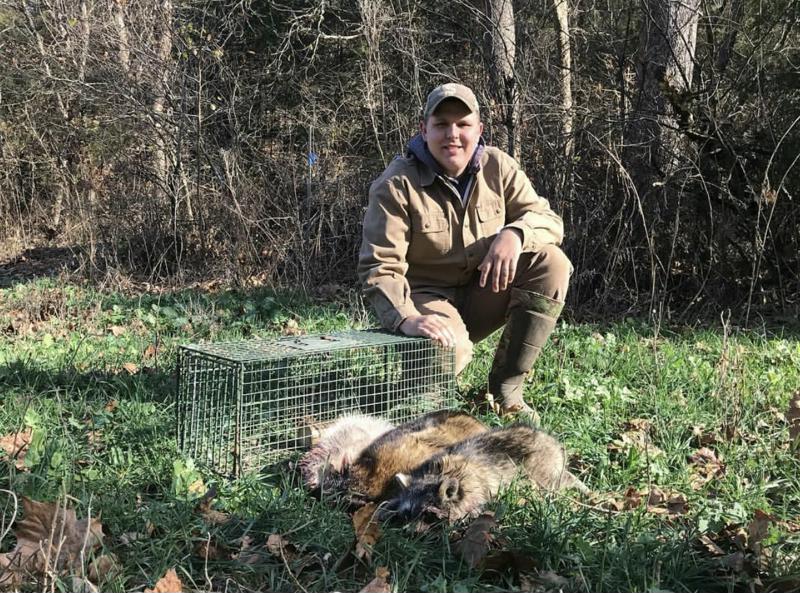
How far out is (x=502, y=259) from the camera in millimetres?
4062

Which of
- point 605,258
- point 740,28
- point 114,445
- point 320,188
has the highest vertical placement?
point 740,28

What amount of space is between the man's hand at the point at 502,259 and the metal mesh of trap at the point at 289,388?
1.69 feet

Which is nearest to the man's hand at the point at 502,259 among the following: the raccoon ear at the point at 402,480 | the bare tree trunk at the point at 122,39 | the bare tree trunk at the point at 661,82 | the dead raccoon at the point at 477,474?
the dead raccoon at the point at 477,474

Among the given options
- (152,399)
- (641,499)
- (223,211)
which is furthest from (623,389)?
(223,211)

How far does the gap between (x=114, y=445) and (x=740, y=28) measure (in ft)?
21.2

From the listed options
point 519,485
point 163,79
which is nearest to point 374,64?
point 163,79

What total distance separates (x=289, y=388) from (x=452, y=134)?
167 cm

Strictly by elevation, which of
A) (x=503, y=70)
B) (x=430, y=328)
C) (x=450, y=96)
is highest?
(x=503, y=70)

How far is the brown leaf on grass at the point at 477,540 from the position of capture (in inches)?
99.3

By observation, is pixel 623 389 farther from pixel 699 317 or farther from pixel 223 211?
pixel 223 211

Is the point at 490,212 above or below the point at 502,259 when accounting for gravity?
above

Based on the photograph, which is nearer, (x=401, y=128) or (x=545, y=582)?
(x=545, y=582)

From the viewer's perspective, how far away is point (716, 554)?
2.56 m

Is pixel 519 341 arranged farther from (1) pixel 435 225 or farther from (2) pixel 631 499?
(2) pixel 631 499
